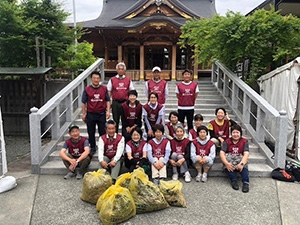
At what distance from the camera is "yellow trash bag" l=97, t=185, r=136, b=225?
278 cm

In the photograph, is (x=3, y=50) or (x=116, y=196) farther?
(x=3, y=50)

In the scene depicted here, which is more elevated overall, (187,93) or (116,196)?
(187,93)

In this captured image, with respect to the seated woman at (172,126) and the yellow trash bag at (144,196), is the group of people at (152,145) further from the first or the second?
the yellow trash bag at (144,196)

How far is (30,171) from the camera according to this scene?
464 centimetres

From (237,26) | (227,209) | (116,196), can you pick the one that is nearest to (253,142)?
(227,209)

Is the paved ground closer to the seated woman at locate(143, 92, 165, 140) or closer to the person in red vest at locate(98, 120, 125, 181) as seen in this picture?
the person in red vest at locate(98, 120, 125, 181)

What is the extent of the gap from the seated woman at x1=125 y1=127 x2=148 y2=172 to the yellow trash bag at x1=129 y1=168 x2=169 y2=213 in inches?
35.7

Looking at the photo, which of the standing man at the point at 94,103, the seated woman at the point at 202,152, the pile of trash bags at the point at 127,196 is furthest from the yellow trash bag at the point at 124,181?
the standing man at the point at 94,103

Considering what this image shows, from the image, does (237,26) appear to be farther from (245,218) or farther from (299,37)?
(245,218)

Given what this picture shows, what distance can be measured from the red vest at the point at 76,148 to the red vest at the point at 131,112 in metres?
0.92

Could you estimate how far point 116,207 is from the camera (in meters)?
2.79

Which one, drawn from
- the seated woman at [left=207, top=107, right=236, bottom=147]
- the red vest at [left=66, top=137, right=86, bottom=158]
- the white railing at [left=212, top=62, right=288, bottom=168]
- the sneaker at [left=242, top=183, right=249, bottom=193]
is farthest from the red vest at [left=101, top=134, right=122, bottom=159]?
the white railing at [left=212, top=62, right=288, bottom=168]

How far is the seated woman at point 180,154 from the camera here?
4088mm

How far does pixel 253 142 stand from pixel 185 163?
6.93 feet
